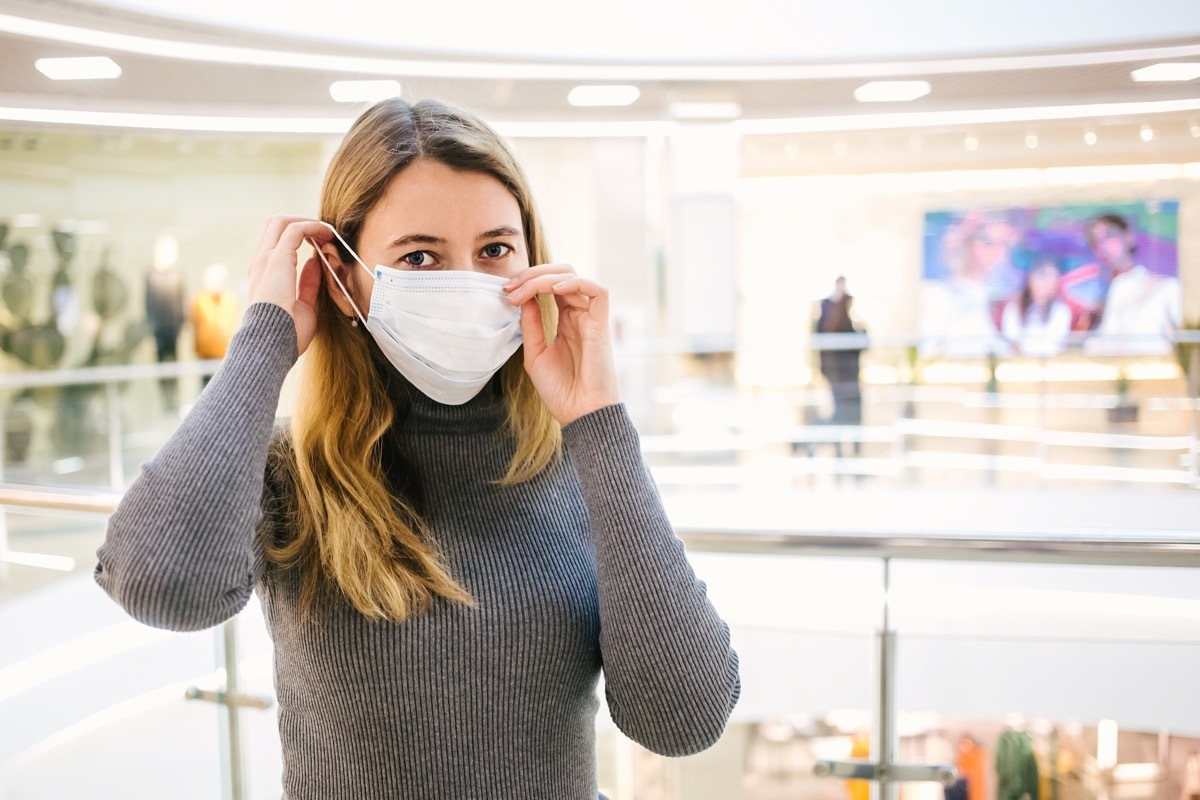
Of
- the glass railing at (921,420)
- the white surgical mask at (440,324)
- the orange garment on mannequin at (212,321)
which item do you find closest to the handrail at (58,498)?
the white surgical mask at (440,324)

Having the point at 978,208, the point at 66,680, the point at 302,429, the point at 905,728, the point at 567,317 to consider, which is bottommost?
the point at 66,680

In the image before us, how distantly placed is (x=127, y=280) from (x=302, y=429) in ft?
30.2

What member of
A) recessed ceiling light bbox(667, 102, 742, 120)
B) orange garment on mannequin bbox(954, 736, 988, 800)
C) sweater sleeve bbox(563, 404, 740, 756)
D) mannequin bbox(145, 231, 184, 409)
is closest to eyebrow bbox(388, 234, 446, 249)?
sweater sleeve bbox(563, 404, 740, 756)

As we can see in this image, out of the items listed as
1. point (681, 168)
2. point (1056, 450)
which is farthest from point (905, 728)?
point (681, 168)

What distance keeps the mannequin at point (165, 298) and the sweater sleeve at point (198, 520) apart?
884 cm

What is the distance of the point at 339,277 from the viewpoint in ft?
4.70

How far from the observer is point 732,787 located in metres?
2.11

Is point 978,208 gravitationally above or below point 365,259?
above

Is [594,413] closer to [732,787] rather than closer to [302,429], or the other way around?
[302,429]

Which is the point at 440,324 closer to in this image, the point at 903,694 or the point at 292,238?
the point at 292,238

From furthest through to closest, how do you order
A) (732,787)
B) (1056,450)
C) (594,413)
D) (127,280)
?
1. (127,280)
2. (1056,450)
3. (732,787)
4. (594,413)

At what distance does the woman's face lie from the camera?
1343 millimetres

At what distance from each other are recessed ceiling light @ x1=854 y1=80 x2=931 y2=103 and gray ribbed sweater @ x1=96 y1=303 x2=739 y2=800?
866cm

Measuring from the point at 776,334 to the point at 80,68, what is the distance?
704 centimetres
